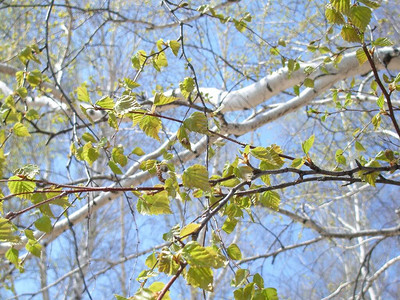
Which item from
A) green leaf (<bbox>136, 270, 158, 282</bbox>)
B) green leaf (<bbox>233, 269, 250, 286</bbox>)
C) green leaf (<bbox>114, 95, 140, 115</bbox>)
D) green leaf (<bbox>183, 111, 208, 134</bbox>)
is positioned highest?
green leaf (<bbox>114, 95, 140, 115</bbox>)

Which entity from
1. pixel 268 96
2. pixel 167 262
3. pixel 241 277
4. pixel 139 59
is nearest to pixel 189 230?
pixel 167 262

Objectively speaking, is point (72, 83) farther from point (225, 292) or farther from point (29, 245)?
point (29, 245)

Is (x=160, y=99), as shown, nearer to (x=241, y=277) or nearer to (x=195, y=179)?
(x=195, y=179)

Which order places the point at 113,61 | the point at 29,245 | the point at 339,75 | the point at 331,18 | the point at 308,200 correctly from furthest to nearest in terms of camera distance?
the point at 113,61
the point at 308,200
the point at 339,75
the point at 29,245
the point at 331,18

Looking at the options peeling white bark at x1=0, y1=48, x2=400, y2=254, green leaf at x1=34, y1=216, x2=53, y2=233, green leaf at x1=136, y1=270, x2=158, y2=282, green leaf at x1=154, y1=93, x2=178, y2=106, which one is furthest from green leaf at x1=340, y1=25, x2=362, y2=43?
peeling white bark at x1=0, y1=48, x2=400, y2=254

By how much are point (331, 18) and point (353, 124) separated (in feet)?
12.5

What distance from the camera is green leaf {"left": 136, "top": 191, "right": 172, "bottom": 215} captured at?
659 millimetres

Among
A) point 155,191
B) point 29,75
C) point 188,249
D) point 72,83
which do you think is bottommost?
point 188,249

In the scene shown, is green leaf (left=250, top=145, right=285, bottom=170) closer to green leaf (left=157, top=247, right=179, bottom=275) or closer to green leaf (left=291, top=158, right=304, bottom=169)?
green leaf (left=291, top=158, right=304, bottom=169)

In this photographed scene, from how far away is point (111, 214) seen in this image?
6.00 meters

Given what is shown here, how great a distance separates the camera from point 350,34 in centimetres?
71

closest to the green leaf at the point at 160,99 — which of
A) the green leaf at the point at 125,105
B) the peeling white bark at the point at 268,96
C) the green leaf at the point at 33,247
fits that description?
the green leaf at the point at 125,105

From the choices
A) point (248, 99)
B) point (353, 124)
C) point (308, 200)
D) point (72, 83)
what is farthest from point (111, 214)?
point (248, 99)

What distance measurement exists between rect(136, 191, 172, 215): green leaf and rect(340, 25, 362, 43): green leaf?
1.49 ft
